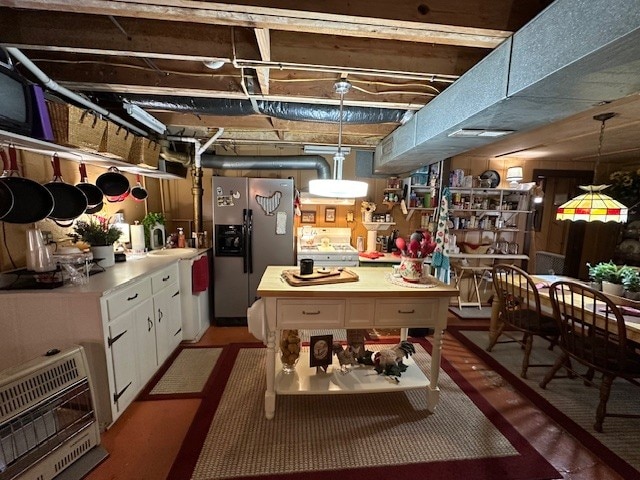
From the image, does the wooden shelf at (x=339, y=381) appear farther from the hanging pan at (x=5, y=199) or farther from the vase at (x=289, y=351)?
the hanging pan at (x=5, y=199)

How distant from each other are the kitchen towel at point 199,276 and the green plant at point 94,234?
2.80 ft

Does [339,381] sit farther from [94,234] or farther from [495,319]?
[94,234]

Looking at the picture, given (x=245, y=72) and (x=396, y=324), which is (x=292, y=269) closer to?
(x=396, y=324)

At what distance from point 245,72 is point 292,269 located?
1.46 meters

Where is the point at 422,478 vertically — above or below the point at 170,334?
below

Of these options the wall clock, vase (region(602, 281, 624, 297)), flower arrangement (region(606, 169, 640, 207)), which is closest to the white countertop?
vase (region(602, 281, 624, 297))

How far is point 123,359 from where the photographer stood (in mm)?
1896

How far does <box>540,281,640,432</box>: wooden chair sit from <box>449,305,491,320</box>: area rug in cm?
158

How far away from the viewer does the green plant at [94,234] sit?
7.20 ft

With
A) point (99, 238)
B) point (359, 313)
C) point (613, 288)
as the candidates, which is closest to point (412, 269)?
point (359, 313)

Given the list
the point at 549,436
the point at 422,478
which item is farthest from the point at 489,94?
the point at 549,436

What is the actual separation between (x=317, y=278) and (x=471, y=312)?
10.4 ft

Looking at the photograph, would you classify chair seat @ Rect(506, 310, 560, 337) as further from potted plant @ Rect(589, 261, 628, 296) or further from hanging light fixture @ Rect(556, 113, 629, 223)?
hanging light fixture @ Rect(556, 113, 629, 223)

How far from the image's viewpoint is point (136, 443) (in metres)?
1.75
